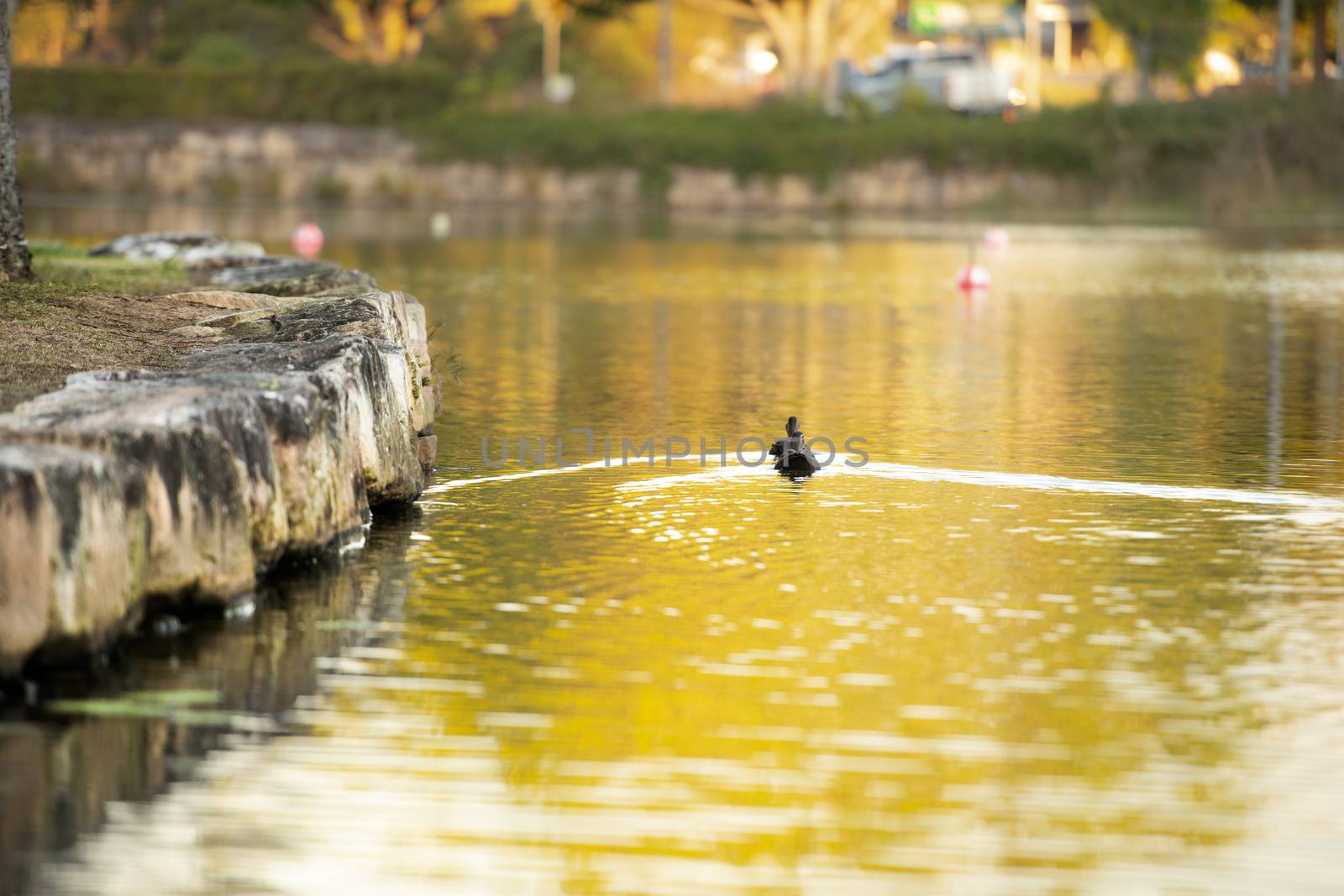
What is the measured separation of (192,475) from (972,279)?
25.0 m

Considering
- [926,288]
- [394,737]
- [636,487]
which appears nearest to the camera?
[394,737]

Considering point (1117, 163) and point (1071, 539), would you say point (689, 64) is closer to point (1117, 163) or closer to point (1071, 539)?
point (1117, 163)

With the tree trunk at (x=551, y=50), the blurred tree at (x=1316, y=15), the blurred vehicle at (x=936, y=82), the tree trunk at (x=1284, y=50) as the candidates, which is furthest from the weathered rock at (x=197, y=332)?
the tree trunk at (x=551, y=50)

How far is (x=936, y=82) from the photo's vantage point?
7638cm

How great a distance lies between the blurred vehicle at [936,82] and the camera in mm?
72375

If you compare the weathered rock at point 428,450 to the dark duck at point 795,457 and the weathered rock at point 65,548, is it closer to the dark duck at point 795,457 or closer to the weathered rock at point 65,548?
the dark duck at point 795,457

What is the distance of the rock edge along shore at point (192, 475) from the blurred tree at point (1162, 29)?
210 ft

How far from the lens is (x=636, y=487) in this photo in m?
14.2

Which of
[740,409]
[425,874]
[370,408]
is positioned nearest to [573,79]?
[740,409]

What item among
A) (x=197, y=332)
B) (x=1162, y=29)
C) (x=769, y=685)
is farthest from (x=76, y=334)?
(x=1162, y=29)

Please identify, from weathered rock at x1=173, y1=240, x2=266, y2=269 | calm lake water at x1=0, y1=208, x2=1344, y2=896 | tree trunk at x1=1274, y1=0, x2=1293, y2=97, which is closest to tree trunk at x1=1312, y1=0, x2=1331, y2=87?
tree trunk at x1=1274, y1=0, x2=1293, y2=97

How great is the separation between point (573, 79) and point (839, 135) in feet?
62.3

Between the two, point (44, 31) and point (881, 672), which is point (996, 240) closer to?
point (881, 672)

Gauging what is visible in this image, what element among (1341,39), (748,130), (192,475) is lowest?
(192,475)
